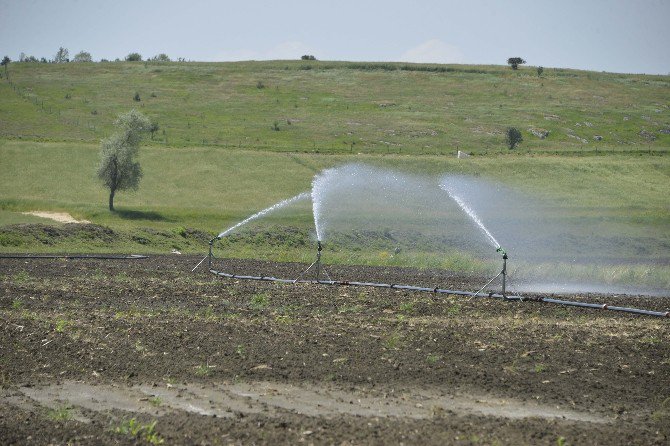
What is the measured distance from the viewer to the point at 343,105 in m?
150

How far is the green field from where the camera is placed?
62719 millimetres

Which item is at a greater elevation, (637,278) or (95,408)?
(95,408)

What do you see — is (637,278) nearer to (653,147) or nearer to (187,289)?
(187,289)

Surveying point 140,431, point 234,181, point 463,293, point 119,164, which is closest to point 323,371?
point 140,431

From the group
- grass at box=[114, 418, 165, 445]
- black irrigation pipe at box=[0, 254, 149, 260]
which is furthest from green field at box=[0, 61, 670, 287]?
grass at box=[114, 418, 165, 445]

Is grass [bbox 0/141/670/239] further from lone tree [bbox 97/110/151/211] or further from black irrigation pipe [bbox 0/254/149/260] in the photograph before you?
black irrigation pipe [bbox 0/254/149/260]

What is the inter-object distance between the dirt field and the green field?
20.6m

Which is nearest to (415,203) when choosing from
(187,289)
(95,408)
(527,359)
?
(187,289)

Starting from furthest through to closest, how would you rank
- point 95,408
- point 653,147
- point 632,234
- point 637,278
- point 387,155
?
point 653,147, point 387,155, point 632,234, point 637,278, point 95,408

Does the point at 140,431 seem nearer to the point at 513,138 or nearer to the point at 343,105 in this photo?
the point at 513,138

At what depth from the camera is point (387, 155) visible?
343ft

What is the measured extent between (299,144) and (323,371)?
96158 mm

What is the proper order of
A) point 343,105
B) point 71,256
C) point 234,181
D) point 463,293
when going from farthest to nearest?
point 343,105, point 234,181, point 71,256, point 463,293

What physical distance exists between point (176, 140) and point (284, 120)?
86.3 ft
